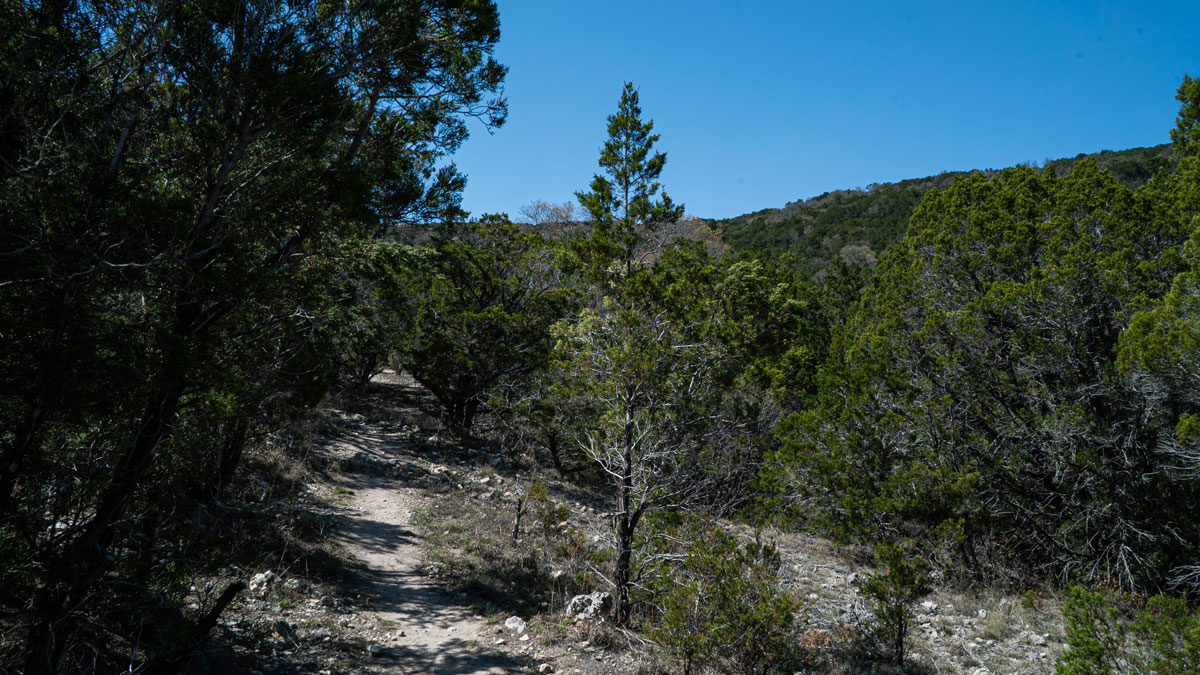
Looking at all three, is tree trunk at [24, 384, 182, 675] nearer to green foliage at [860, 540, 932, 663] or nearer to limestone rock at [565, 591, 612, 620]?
limestone rock at [565, 591, 612, 620]

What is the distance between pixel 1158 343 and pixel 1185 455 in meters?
1.46

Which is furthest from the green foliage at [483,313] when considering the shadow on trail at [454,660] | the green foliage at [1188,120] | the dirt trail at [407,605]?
the green foliage at [1188,120]

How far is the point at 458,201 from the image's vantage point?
322 inches

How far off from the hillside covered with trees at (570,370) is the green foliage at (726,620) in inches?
1.2

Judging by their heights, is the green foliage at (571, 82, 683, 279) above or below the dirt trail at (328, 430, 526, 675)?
above

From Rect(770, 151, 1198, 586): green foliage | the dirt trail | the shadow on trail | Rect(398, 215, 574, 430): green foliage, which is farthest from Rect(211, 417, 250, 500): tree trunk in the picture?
Rect(770, 151, 1198, 586): green foliage

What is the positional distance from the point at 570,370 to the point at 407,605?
3.39 metres

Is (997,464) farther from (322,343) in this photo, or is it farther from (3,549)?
(3,549)

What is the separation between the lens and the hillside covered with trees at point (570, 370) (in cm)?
328

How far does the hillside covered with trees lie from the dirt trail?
88 centimetres

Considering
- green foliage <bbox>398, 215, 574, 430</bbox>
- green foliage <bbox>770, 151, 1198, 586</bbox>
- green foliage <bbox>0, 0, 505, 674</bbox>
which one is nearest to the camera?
green foliage <bbox>0, 0, 505, 674</bbox>

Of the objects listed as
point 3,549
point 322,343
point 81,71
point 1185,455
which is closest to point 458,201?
point 322,343

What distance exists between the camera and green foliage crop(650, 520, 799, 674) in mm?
5086

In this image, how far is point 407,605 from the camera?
6.62 metres
